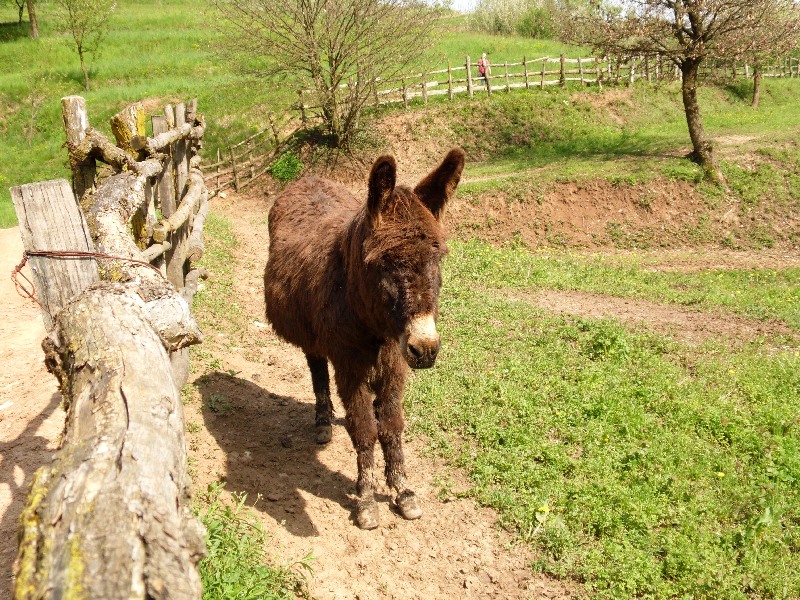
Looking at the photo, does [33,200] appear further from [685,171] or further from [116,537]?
[685,171]

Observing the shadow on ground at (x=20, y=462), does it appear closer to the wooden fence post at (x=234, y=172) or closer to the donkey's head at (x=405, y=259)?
the donkey's head at (x=405, y=259)

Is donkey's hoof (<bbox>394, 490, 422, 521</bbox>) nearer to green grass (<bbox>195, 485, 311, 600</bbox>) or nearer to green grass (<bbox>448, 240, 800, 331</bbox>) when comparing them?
green grass (<bbox>195, 485, 311, 600</bbox>)

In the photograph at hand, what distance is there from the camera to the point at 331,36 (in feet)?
63.8

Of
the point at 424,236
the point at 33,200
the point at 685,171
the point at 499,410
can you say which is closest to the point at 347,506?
the point at 499,410

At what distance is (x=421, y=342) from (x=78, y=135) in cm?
252

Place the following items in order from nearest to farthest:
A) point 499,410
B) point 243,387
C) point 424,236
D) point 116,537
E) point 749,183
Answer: point 116,537 → point 424,236 → point 499,410 → point 243,387 → point 749,183

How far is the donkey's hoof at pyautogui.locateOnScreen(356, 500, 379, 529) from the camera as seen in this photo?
4520mm

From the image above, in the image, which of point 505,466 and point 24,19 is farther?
point 24,19

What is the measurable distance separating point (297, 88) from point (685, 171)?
503 inches

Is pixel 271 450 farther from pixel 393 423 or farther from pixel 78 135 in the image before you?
pixel 78 135

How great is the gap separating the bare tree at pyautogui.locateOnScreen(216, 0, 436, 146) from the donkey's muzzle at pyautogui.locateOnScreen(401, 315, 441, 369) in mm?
17980

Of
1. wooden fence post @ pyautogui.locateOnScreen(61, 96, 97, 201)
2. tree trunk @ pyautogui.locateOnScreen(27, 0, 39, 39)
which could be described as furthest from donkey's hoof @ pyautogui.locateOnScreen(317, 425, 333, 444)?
tree trunk @ pyautogui.locateOnScreen(27, 0, 39, 39)

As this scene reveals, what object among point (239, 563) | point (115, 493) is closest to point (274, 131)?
point (239, 563)

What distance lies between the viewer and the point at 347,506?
480 cm
